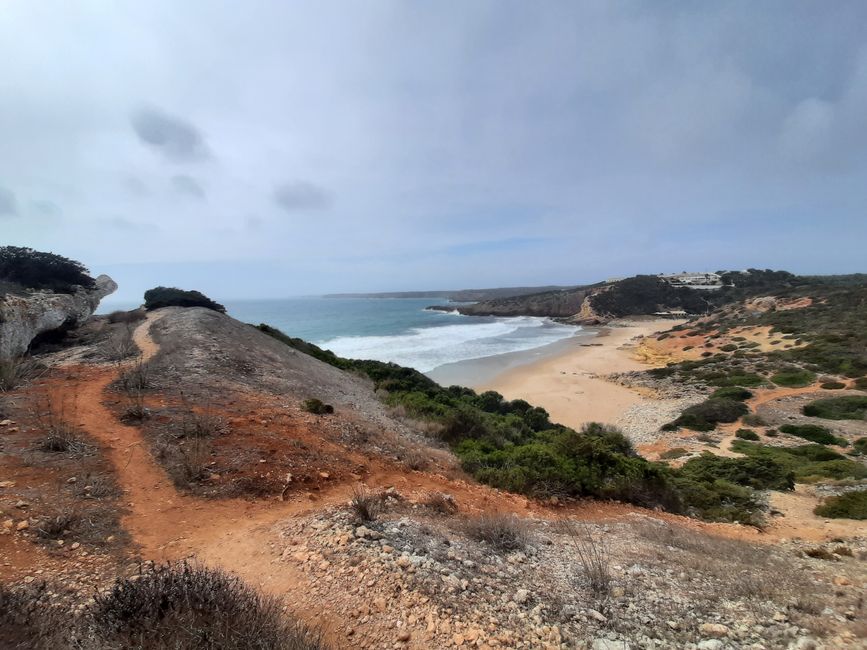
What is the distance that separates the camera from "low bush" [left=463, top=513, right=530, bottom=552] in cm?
495

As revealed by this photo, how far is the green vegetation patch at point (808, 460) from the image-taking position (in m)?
11.3

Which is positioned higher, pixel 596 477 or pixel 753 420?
pixel 596 477

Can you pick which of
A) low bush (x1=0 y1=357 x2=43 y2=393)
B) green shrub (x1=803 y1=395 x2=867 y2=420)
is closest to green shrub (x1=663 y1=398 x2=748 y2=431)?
green shrub (x1=803 y1=395 x2=867 y2=420)

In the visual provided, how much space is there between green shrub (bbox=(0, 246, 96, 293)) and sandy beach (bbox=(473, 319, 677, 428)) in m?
22.7

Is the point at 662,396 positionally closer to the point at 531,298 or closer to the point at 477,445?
the point at 477,445

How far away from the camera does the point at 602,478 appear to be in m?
8.17

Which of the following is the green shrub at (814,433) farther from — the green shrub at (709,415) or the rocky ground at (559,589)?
the rocky ground at (559,589)

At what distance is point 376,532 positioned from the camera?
4.77 m

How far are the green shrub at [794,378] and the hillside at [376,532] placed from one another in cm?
1553

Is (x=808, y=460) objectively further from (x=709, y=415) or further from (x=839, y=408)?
(x=839, y=408)

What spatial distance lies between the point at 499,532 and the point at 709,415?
63.4ft

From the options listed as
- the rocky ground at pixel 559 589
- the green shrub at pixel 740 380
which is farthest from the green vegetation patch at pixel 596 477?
the green shrub at pixel 740 380

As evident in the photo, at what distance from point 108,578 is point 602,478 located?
7960 mm

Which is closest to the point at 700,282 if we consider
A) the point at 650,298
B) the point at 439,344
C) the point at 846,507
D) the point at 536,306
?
the point at 650,298
